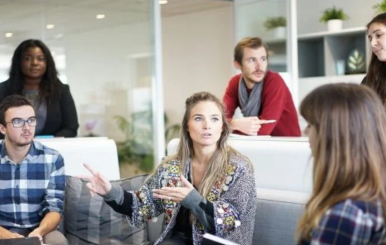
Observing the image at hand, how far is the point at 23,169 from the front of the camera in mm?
2994

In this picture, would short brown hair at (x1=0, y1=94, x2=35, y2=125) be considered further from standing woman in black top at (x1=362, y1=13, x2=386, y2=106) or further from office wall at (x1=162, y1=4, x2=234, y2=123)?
office wall at (x1=162, y1=4, x2=234, y2=123)

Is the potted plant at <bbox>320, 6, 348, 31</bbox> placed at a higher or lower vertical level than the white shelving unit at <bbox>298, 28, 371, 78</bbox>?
higher

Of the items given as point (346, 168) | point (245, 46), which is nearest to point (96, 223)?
point (245, 46)

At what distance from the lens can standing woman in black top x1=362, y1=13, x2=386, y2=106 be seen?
258 centimetres

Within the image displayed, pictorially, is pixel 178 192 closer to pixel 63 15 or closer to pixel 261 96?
pixel 261 96

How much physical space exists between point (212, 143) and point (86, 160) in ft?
3.23

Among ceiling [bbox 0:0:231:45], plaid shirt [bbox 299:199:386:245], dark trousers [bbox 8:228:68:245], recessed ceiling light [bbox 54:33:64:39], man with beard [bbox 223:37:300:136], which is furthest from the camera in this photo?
recessed ceiling light [bbox 54:33:64:39]

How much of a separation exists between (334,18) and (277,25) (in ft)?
1.84

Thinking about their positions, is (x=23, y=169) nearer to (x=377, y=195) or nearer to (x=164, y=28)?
(x=377, y=195)

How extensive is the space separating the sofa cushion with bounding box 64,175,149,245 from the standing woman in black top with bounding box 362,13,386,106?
1.29m

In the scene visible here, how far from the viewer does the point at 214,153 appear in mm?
2627

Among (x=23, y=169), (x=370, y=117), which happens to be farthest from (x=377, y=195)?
(x=23, y=169)

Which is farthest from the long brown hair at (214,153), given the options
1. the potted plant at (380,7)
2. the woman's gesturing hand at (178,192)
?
the potted plant at (380,7)

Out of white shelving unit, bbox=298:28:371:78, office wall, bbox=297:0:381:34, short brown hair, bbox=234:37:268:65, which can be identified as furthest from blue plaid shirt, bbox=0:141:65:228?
office wall, bbox=297:0:381:34
